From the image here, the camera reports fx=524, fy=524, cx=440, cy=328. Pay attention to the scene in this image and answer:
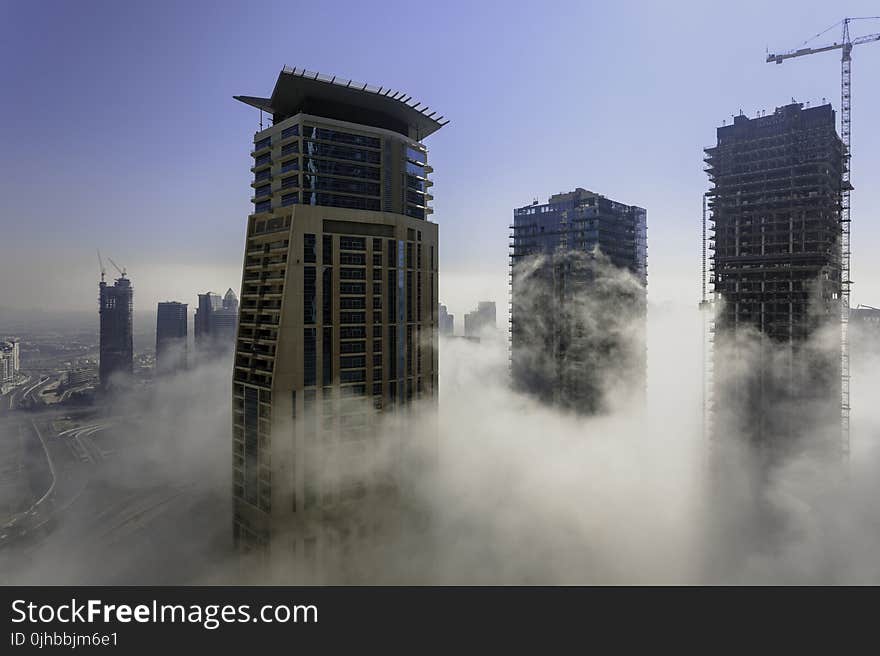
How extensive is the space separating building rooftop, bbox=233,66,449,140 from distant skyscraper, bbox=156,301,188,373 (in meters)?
147

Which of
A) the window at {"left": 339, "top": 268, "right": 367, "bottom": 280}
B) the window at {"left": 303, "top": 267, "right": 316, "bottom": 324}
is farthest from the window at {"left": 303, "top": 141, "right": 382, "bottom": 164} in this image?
the window at {"left": 303, "top": 267, "right": 316, "bottom": 324}

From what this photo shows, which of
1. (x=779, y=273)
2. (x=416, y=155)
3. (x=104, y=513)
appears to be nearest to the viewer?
(x=416, y=155)

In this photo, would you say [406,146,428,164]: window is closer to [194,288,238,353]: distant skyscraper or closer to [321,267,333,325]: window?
[321,267,333,325]: window

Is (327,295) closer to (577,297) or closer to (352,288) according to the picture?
(352,288)

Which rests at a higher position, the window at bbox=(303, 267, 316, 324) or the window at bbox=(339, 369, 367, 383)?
the window at bbox=(303, 267, 316, 324)

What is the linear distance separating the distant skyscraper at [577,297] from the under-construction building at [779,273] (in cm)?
1855

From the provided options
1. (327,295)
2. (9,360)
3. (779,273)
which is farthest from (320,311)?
(9,360)

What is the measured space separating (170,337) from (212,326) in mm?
16291

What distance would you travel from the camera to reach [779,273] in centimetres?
9269

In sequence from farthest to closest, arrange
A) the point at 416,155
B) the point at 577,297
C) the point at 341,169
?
1. the point at 577,297
2. the point at 416,155
3. the point at 341,169

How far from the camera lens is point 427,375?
7188 centimetres

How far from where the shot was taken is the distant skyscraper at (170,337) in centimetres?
18912

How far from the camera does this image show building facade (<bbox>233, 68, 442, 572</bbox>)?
195 ft

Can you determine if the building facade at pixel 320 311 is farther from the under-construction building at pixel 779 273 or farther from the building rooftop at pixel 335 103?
the under-construction building at pixel 779 273
